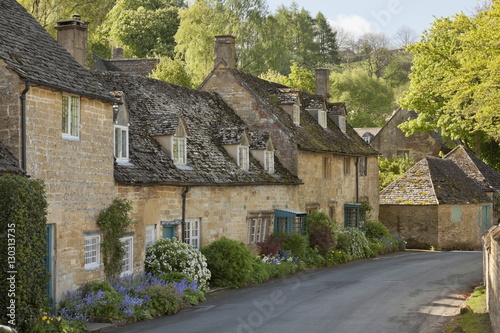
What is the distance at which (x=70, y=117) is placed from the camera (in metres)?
18.0

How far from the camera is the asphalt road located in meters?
16.7

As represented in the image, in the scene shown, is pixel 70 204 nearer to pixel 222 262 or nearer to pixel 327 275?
pixel 222 262

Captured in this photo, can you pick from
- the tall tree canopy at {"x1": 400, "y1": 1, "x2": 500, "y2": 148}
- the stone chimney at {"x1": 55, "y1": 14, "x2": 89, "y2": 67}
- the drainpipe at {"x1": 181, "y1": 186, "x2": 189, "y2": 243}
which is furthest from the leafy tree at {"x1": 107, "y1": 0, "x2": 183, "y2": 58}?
the stone chimney at {"x1": 55, "y1": 14, "x2": 89, "y2": 67}

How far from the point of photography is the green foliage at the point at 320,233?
31984mm

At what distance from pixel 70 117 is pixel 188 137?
966 cm

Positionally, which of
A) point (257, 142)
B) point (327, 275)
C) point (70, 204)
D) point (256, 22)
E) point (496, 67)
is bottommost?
point (327, 275)

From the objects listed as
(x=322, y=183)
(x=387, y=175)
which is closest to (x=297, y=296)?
(x=322, y=183)

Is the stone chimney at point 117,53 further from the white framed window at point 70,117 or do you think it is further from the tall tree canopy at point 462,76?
the white framed window at point 70,117

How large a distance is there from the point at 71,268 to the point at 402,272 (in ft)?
48.0

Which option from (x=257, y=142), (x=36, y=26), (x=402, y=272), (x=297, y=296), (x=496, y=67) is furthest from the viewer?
(x=257, y=142)

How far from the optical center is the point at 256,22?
5781 centimetres

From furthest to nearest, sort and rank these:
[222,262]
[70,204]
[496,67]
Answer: [496,67]
[222,262]
[70,204]

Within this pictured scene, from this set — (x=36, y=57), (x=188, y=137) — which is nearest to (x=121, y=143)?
(x=36, y=57)

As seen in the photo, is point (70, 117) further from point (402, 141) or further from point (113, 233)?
point (402, 141)
